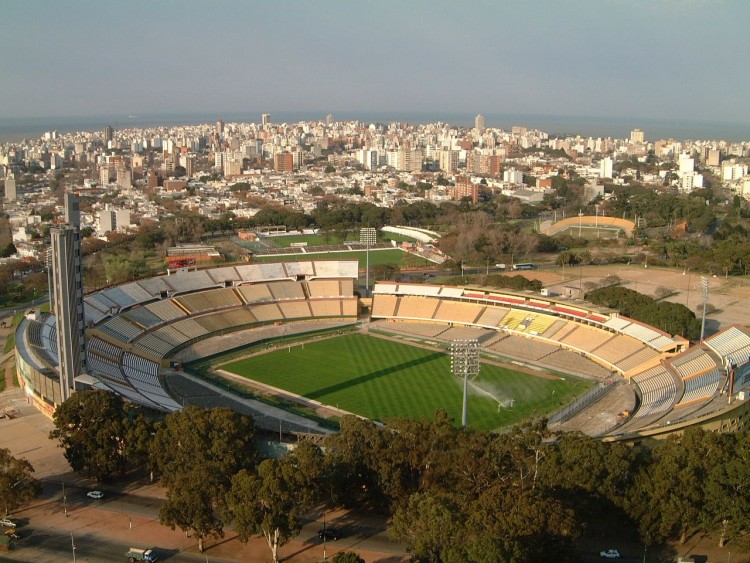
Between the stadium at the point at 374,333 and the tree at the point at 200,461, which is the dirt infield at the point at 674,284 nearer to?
the stadium at the point at 374,333

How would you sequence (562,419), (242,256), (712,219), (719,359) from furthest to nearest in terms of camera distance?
(712,219) → (242,256) → (719,359) → (562,419)

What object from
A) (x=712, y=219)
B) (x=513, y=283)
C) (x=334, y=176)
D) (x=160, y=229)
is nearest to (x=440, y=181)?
(x=334, y=176)

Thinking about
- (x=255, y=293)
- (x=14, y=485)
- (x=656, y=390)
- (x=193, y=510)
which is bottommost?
(x=656, y=390)

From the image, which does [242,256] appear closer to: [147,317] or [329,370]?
[147,317]

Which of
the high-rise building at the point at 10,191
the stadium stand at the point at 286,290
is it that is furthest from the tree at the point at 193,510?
the high-rise building at the point at 10,191

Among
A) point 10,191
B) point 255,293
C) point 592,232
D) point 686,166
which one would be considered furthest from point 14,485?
point 686,166

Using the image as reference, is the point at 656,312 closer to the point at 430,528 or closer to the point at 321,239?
the point at 430,528

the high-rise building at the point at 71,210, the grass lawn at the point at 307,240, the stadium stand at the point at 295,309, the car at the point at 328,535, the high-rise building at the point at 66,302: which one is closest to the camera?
the car at the point at 328,535
